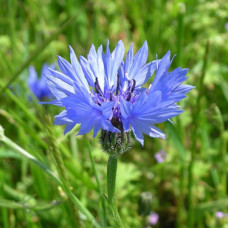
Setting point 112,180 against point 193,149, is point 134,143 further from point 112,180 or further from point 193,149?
point 112,180

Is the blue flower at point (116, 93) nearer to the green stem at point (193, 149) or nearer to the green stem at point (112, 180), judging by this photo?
the green stem at point (112, 180)

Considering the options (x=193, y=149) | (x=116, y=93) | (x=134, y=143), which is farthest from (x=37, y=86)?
(x=116, y=93)

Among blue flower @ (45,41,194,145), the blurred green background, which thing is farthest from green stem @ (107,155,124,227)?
the blurred green background

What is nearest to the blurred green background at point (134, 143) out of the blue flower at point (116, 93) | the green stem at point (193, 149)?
the green stem at point (193, 149)

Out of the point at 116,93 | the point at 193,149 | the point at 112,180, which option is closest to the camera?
the point at 112,180

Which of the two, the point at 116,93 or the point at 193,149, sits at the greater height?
the point at 116,93

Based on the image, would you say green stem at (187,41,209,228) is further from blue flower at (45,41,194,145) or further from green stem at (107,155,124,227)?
green stem at (107,155,124,227)
